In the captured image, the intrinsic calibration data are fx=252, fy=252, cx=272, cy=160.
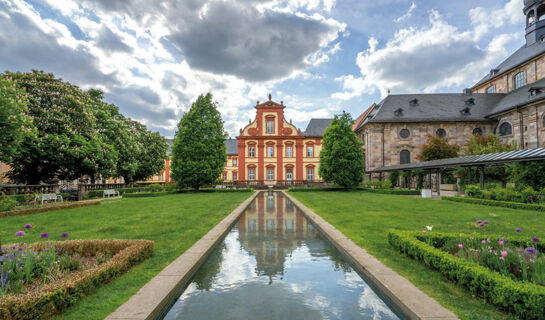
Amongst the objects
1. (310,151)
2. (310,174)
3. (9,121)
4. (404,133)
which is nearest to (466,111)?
(404,133)

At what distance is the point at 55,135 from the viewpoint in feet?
61.2

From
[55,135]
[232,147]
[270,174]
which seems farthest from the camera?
[232,147]

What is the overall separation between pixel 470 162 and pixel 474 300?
1944 cm

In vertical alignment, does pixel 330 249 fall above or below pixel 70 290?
below

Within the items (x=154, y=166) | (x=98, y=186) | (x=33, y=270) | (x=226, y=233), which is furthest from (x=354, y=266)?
(x=154, y=166)

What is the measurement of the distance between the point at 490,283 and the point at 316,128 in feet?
144

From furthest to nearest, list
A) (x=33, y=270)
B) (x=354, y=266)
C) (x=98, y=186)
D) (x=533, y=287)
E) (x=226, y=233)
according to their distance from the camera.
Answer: (x=98, y=186) → (x=226, y=233) → (x=354, y=266) → (x=33, y=270) → (x=533, y=287)

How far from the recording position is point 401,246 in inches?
221

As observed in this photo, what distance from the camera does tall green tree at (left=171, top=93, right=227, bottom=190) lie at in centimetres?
2830

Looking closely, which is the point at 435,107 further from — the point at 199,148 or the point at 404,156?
the point at 199,148

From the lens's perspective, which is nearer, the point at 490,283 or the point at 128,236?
the point at 490,283

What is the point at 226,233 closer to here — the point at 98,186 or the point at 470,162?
the point at 470,162

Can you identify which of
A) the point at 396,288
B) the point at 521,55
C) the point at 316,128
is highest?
the point at 521,55

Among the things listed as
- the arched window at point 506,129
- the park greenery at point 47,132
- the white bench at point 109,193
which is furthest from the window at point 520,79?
the white bench at point 109,193
